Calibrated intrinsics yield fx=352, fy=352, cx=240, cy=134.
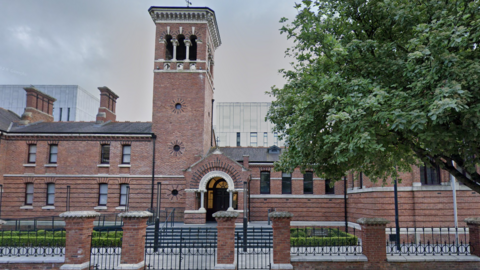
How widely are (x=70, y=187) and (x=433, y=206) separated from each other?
25043 mm

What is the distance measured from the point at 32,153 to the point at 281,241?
974 inches

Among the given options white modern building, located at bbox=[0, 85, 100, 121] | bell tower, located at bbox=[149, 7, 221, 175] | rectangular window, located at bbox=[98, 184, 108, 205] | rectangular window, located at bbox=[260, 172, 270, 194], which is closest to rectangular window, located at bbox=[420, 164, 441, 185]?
rectangular window, located at bbox=[260, 172, 270, 194]

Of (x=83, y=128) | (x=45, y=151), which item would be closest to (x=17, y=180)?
(x=45, y=151)

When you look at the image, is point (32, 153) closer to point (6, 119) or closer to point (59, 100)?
point (6, 119)

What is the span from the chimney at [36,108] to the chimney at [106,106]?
5.65 meters

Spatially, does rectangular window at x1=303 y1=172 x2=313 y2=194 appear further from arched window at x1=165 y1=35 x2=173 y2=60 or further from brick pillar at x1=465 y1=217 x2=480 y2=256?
brick pillar at x1=465 y1=217 x2=480 y2=256

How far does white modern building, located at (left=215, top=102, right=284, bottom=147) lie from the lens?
65.4 meters

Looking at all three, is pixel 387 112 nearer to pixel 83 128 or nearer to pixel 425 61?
pixel 425 61

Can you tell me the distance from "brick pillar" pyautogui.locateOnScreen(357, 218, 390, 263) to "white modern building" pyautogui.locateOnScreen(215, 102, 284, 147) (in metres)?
53.0

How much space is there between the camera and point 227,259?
10.9m

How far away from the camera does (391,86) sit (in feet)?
30.2

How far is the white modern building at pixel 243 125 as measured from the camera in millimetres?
65438

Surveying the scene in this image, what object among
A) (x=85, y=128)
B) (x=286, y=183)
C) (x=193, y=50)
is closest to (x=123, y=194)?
(x=85, y=128)

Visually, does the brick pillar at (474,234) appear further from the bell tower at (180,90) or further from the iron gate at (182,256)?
the bell tower at (180,90)
